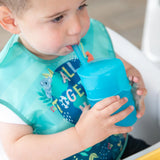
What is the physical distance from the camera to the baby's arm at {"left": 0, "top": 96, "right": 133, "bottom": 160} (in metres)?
0.55

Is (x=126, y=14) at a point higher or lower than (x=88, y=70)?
lower

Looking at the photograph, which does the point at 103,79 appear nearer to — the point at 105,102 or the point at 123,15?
the point at 105,102

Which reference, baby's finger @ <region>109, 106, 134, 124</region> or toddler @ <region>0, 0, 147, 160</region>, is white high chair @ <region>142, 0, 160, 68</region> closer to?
toddler @ <region>0, 0, 147, 160</region>

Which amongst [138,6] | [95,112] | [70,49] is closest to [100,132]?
[95,112]

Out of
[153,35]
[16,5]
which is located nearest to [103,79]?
[16,5]

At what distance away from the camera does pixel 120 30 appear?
1.88m

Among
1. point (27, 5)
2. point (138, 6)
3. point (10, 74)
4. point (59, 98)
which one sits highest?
point (27, 5)

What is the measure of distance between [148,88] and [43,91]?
318 mm

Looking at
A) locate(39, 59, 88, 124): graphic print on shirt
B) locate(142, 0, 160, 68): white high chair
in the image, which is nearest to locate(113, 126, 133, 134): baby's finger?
locate(39, 59, 88, 124): graphic print on shirt

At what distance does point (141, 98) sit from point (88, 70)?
0.19 m

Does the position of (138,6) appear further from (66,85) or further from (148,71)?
(66,85)

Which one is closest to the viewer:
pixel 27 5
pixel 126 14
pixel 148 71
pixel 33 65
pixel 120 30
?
pixel 27 5

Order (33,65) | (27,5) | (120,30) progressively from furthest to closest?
(120,30) → (33,65) → (27,5)

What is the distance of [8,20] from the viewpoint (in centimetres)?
55
